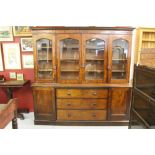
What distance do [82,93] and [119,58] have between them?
930 millimetres

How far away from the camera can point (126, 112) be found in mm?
2930

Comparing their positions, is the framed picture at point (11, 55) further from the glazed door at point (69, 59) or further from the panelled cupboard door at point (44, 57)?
the glazed door at point (69, 59)

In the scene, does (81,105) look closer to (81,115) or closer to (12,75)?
(81,115)

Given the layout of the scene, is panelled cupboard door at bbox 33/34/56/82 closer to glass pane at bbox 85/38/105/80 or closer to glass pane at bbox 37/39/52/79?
glass pane at bbox 37/39/52/79

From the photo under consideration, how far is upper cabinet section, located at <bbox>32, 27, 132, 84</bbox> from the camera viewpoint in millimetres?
2754

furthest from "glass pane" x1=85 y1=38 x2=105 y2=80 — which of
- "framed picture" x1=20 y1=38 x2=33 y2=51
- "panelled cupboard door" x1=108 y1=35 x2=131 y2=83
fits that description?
"framed picture" x1=20 y1=38 x2=33 y2=51

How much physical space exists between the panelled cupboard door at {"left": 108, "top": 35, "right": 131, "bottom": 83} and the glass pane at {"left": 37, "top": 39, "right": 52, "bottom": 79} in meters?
1.07

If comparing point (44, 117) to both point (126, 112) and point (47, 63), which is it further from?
point (126, 112)

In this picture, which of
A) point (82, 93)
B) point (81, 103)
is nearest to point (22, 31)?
point (82, 93)

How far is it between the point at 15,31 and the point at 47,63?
2.99ft
